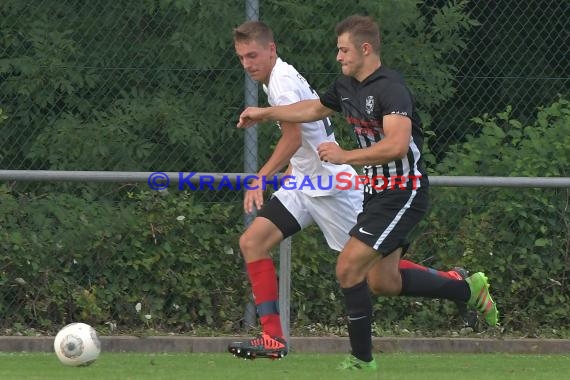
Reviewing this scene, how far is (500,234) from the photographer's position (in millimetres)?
10227

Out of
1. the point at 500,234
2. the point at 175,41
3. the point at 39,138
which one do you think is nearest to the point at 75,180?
the point at 39,138

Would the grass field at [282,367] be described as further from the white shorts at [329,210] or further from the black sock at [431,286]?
the white shorts at [329,210]

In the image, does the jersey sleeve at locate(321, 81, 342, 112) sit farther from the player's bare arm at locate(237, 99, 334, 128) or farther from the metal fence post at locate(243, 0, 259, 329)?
the metal fence post at locate(243, 0, 259, 329)

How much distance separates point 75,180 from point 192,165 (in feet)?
2.68

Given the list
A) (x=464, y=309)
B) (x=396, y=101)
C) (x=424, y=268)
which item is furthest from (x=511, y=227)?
(x=396, y=101)

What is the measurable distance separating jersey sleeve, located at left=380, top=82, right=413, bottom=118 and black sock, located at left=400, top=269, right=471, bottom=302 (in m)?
1.25

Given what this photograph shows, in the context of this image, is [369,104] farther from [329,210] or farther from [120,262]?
[120,262]

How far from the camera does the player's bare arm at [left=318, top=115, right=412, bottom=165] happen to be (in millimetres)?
7355

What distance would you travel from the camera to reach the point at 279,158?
8102 millimetres

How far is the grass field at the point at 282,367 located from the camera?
762cm

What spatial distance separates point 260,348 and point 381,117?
1.47 meters

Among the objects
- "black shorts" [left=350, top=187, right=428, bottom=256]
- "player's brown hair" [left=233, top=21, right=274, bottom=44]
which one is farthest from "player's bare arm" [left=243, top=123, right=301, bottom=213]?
"black shorts" [left=350, top=187, right=428, bottom=256]

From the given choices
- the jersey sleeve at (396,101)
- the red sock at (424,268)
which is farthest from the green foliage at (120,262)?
the jersey sleeve at (396,101)

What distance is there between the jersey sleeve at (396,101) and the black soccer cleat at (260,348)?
1494mm
